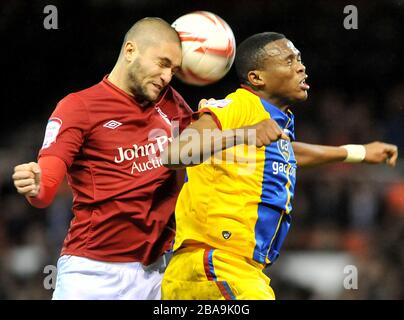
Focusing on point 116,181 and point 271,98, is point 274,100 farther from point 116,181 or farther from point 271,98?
point 116,181

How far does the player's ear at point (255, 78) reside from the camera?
14.8 ft

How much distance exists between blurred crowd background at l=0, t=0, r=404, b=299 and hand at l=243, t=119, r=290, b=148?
4510mm

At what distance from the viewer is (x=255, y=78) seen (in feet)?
14.9

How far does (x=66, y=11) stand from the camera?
34.5 feet

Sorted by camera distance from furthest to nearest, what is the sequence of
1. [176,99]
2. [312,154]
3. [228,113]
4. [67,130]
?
1. [312,154]
2. [176,99]
3. [67,130]
4. [228,113]

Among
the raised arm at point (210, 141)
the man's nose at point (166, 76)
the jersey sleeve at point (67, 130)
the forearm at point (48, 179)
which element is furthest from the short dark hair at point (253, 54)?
the forearm at point (48, 179)

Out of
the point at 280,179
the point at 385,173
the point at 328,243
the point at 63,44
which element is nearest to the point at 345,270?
the point at 328,243

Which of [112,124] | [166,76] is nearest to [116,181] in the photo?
[112,124]

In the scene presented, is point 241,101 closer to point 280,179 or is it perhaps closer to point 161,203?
point 280,179

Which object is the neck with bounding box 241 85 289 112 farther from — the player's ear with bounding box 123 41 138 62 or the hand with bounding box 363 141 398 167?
the hand with bounding box 363 141 398 167

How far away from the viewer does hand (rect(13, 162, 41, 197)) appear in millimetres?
3762

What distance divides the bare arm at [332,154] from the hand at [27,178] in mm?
1767

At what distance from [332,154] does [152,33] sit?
55.5 inches
